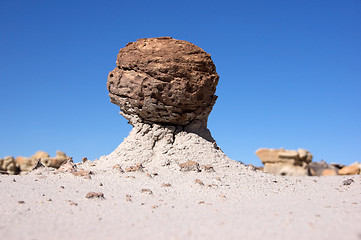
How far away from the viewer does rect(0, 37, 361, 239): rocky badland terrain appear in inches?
220

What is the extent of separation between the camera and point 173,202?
795cm

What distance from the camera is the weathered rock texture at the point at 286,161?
80.5 feet

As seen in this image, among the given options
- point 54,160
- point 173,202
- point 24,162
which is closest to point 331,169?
point 54,160

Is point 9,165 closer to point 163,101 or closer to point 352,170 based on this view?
point 163,101

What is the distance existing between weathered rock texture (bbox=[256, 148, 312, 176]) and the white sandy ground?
11916 millimetres

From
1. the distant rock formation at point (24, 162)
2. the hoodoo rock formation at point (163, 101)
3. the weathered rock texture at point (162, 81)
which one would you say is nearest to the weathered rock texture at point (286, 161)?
the hoodoo rock formation at point (163, 101)

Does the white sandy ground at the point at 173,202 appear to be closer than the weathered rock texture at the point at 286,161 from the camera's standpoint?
Yes

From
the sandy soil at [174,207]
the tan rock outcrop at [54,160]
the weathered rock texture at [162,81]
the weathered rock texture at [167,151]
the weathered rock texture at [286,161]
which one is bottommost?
the sandy soil at [174,207]

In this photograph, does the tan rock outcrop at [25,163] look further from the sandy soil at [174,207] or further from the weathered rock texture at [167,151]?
the sandy soil at [174,207]

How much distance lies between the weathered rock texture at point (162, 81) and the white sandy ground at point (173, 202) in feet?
2.66

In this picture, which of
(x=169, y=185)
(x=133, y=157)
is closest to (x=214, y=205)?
(x=169, y=185)

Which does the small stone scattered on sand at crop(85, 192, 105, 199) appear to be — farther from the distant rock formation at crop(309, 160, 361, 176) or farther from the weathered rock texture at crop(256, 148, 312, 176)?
the distant rock formation at crop(309, 160, 361, 176)

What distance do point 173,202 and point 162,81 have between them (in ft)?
17.2

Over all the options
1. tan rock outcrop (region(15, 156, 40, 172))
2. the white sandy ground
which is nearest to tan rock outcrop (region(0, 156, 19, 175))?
tan rock outcrop (region(15, 156, 40, 172))
